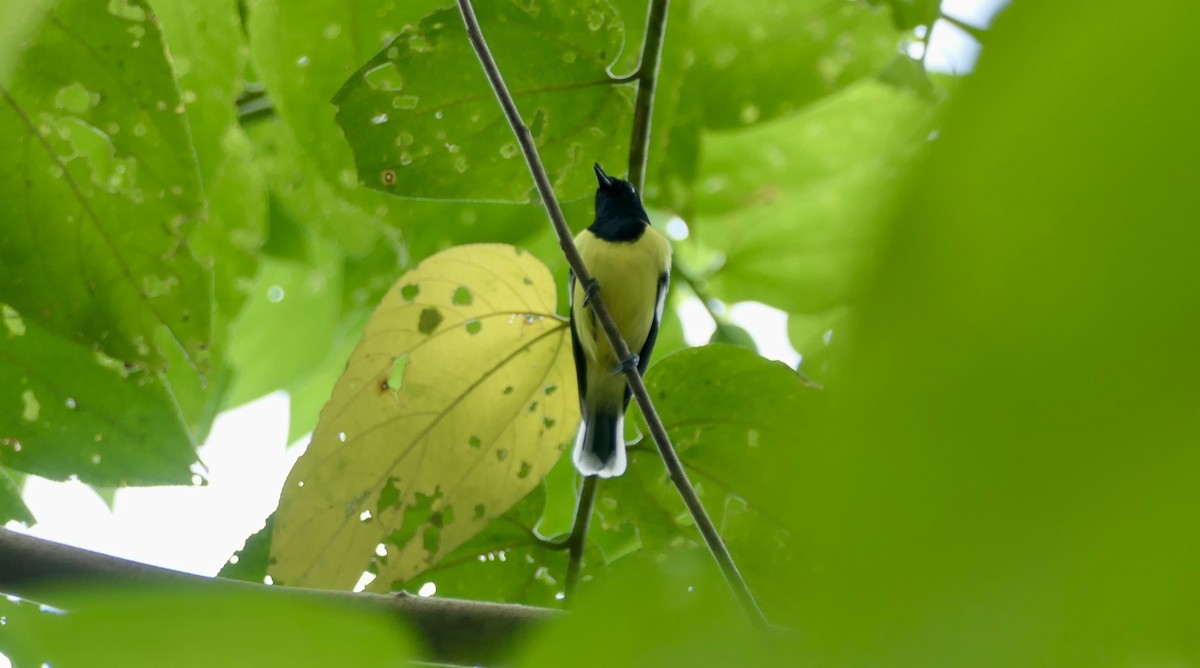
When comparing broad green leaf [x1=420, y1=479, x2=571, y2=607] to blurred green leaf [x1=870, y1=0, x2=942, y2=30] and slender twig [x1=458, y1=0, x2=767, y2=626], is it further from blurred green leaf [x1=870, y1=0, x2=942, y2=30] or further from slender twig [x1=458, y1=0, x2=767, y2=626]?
blurred green leaf [x1=870, y1=0, x2=942, y2=30]

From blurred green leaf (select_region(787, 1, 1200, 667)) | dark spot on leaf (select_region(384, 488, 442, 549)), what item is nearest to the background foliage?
blurred green leaf (select_region(787, 1, 1200, 667))

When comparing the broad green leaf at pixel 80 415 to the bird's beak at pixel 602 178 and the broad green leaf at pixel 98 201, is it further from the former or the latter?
the bird's beak at pixel 602 178

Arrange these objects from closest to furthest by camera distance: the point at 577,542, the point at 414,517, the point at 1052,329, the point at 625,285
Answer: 1. the point at 1052,329
2. the point at 414,517
3. the point at 577,542
4. the point at 625,285

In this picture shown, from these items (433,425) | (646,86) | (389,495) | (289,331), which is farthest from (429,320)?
(289,331)

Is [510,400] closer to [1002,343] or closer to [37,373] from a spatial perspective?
[37,373]

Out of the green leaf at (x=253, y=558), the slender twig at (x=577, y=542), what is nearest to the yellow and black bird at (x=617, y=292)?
the slender twig at (x=577, y=542)

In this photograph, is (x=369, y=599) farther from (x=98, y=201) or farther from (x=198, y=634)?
(x=198, y=634)
